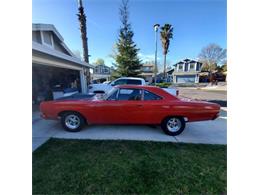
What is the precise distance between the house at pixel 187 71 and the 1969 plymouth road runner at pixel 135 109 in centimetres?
3894

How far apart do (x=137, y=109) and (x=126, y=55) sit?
20.2 meters

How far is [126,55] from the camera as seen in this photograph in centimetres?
2336

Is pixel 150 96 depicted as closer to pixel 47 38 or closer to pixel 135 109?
pixel 135 109

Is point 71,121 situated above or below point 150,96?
below

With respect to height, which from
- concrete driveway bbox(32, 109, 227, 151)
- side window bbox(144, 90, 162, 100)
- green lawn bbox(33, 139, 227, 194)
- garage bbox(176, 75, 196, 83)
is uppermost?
garage bbox(176, 75, 196, 83)

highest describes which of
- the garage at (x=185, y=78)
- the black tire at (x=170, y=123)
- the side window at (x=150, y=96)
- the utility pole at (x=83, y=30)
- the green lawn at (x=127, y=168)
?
the utility pole at (x=83, y=30)

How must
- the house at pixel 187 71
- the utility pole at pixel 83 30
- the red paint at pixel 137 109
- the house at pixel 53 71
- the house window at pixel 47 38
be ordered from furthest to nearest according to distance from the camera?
the house at pixel 187 71 → the utility pole at pixel 83 30 → the house window at pixel 47 38 → the house at pixel 53 71 → the red paint at pixel 137 109

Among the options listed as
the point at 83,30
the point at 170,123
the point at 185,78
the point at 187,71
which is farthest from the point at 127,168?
the point at 187,71

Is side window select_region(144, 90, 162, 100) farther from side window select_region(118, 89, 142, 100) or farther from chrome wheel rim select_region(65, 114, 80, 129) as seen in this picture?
chrome wheel rim select_region(65, 114, 80, 129)

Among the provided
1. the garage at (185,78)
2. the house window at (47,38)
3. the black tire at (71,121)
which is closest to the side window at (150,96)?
the black tire at (71,121)

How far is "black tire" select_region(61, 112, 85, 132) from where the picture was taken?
4484 millimetres

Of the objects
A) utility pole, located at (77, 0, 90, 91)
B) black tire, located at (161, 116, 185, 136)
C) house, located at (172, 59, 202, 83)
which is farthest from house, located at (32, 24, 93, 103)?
house, located at (172, 59, 202, 83)

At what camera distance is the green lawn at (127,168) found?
236cm

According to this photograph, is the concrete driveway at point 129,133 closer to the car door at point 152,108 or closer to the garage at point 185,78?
the car door at point 152,108
